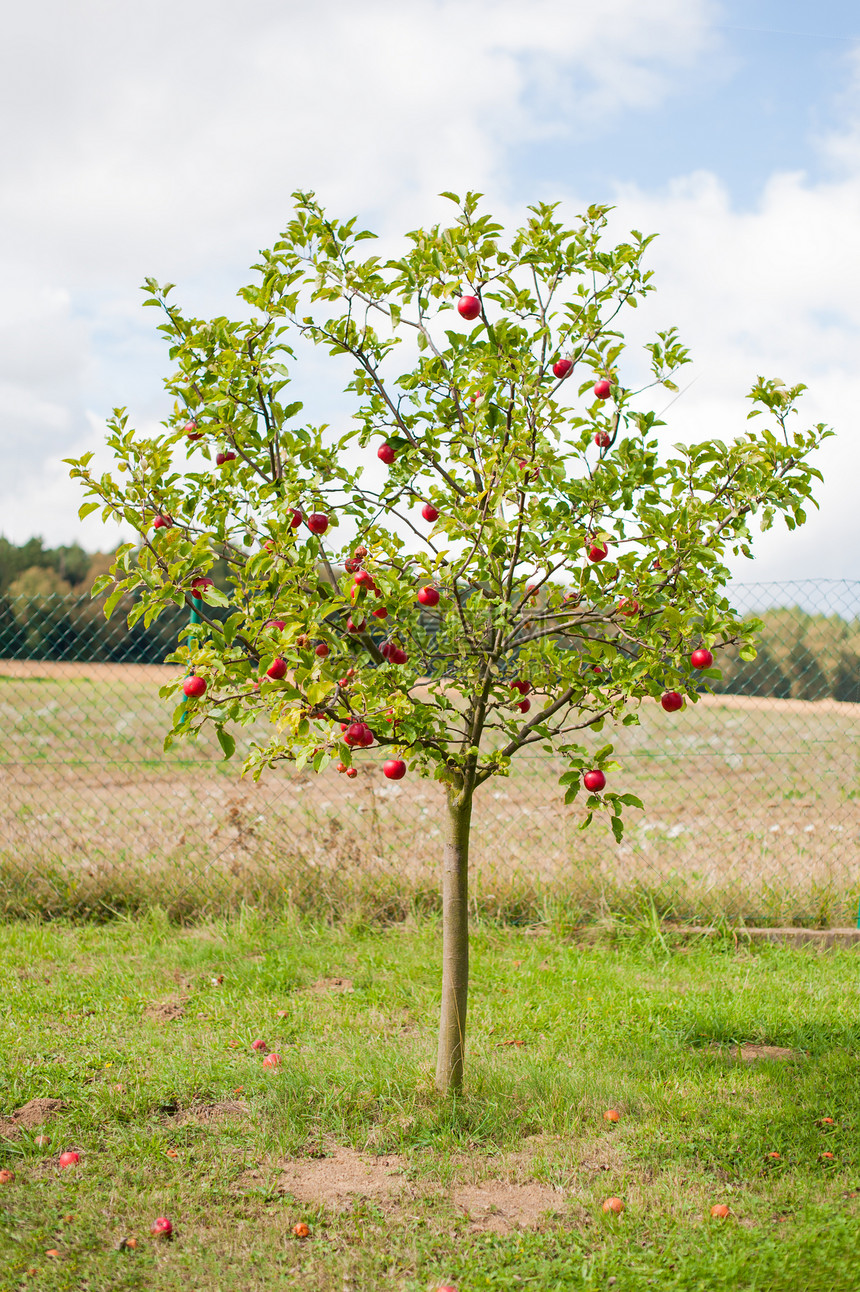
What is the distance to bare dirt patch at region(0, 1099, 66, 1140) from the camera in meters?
2.96

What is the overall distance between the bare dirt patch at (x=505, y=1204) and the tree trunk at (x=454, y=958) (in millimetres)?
419

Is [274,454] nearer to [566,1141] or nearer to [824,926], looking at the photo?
[566,1141]

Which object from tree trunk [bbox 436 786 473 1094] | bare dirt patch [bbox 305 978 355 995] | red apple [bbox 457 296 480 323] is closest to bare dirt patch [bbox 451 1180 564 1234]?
tree trunk [bbox 436 786 473 1094]

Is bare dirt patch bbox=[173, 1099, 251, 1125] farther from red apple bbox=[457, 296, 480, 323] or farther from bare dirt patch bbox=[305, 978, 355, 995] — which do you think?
red apple bbox=[457, 296, 480, 323]

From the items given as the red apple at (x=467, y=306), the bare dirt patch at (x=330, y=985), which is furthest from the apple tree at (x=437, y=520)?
the bare dirt patch at (x=330, y=985)

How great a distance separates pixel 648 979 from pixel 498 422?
9.07ft

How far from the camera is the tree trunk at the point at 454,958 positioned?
3.04 meters

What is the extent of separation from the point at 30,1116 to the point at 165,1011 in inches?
36.6

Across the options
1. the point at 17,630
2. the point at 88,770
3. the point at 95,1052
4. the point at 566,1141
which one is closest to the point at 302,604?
the point at 566,1141

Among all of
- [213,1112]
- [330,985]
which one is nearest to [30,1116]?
[213,1112]

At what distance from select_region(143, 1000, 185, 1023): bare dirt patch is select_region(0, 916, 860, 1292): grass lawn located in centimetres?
2

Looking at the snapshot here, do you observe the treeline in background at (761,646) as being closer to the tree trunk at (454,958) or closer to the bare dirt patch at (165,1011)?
the bare dirt patch at (165,1011)

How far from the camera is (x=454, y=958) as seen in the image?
3.08m

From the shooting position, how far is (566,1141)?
2883 millimetres
